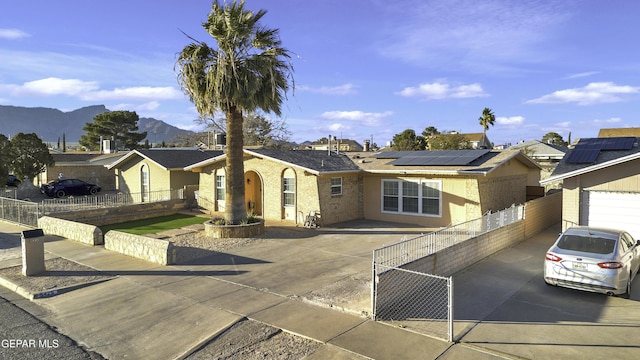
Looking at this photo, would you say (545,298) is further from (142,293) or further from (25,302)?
(25,302)

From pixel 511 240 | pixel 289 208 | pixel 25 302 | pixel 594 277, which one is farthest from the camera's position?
pixel 289 208

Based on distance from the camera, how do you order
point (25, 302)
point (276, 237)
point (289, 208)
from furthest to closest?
point (289, 208), point (276, 237), point (25, 302)

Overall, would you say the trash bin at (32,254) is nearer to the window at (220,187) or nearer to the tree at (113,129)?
the window at (220,187)

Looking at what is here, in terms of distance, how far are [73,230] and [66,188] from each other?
2046cm

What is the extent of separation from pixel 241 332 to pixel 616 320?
25.1ft

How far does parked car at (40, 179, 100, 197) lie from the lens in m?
32.9

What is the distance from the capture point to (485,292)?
1009 cm

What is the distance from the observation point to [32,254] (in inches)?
460

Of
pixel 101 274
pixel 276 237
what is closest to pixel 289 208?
pixel 276 237

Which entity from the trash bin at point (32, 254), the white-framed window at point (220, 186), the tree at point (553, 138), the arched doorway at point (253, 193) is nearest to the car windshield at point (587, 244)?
the trash bin at point (32, 254)

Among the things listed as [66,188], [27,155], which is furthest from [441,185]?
[66,188]

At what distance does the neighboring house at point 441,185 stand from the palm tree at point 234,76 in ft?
22.2

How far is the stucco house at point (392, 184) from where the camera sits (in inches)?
728

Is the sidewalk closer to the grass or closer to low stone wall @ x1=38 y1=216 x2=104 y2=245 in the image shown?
low stone wall @ x1=38 y1=216 x2=104 y2=245
